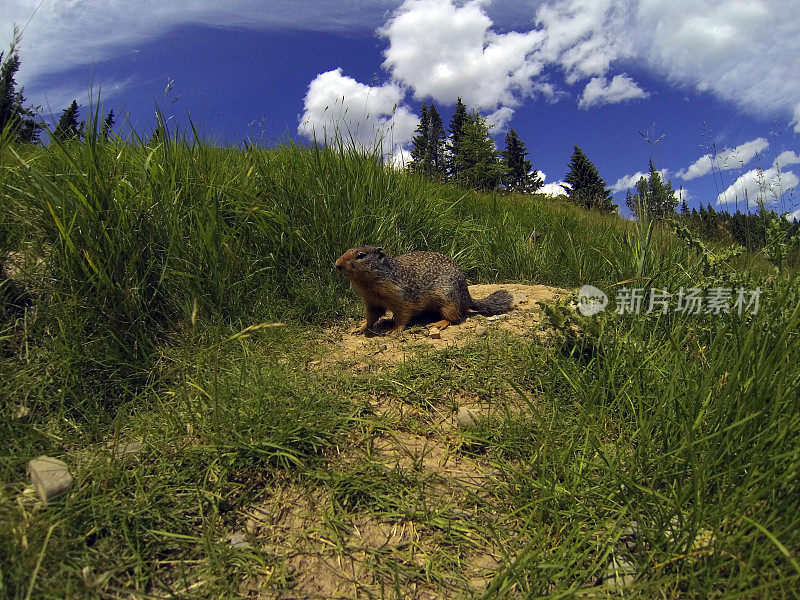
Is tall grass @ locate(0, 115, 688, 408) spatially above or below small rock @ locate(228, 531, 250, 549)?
above

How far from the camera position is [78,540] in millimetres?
1426

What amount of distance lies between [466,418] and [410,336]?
3.92 ft

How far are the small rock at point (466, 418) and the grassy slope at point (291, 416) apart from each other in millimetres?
114

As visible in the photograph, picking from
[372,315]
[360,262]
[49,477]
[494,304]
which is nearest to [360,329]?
[372,315]

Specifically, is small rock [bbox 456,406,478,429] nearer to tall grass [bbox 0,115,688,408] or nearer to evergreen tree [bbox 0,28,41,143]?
tall grass [bbox 0,115,688,408]

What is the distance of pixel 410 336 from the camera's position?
3.31m

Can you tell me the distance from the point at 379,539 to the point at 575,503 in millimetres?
734

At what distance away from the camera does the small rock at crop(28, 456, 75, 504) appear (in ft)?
5.18

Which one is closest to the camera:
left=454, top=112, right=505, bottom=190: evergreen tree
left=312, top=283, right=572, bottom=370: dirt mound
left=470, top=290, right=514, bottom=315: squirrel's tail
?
left=312, top=283, right=572, bottom=370: dirt mound

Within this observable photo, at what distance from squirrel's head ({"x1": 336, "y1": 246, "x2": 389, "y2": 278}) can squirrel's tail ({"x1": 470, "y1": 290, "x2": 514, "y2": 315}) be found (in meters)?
0.92

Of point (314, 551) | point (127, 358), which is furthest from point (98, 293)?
point (314, 551)

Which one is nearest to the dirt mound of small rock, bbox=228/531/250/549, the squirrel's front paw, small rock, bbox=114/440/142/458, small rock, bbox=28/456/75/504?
the squirrel's front paw

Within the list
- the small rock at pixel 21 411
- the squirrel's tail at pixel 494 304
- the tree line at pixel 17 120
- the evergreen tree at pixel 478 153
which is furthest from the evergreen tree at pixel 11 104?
the evergreen tree at pixel 478 153

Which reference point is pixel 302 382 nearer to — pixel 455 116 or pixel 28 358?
pixel 28 358
